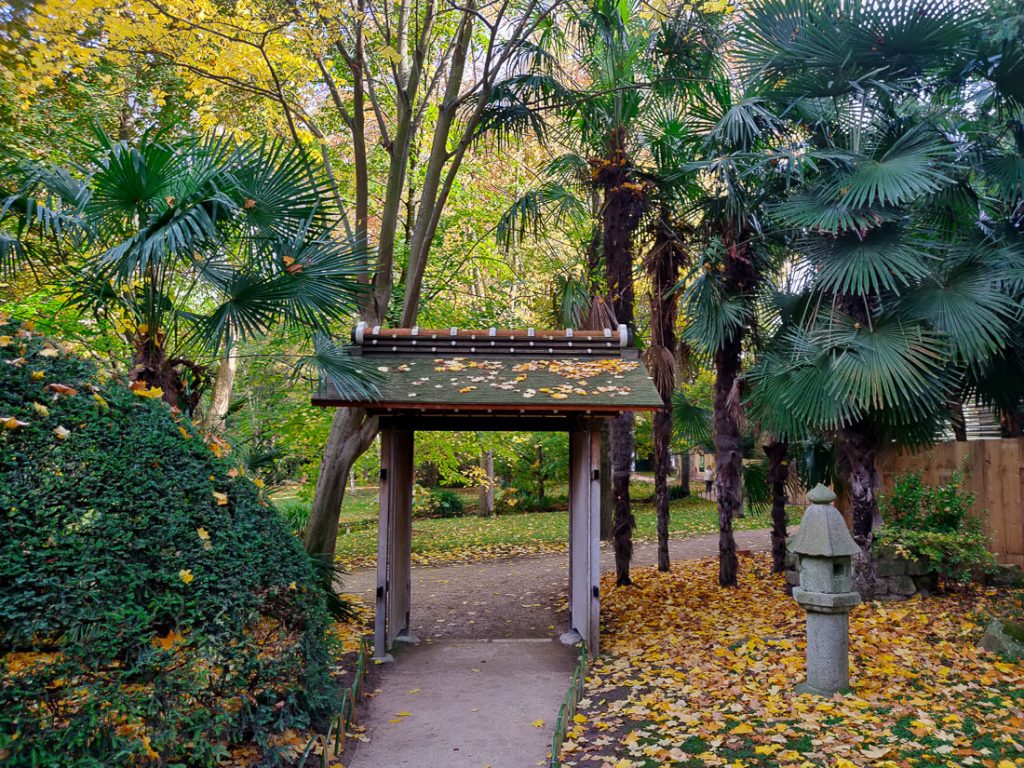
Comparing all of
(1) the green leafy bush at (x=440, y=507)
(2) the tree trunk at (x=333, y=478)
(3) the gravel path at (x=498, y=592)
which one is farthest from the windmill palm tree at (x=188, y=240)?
(1) the green leafy bush at (x=440, y=507)

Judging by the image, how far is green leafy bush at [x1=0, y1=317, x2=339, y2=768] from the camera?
11.3 ft

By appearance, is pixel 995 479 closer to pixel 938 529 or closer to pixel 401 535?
pixel 938 529

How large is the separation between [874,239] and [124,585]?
8.01 metres

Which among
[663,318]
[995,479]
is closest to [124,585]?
[663,318]

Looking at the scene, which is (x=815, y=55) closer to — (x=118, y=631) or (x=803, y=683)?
(x=803, y=683)

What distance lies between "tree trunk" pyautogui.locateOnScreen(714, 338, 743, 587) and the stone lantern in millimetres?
3818

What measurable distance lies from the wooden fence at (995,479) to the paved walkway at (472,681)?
5548 millimetres

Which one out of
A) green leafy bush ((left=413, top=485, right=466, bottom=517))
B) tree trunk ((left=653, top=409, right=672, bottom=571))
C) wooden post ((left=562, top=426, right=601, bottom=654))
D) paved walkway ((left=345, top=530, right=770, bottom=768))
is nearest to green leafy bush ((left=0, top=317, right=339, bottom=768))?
paved walkway ((left=345, top=530, right=770, bottom=768))

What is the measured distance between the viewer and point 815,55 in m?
8.79

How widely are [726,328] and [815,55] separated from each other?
3460 millimetres

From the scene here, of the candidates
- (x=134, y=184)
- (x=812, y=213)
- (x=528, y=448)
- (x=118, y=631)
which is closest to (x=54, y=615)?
(x=118, y=631)

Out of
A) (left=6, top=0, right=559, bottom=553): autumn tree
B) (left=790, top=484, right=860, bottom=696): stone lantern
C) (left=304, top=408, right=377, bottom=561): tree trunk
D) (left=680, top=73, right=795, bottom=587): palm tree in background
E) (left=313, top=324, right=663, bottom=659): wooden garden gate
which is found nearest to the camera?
(left=790, top=484, right=860, bottom=696): stone lantern

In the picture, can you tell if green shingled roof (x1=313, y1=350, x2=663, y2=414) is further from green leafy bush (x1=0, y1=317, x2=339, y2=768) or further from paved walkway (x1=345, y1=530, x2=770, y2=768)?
green leafy bush (x1=0, y1=317, x2=339, y2=768)

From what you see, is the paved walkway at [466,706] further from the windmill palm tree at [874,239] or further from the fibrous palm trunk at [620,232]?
the windmill palm tree at [874,239]
